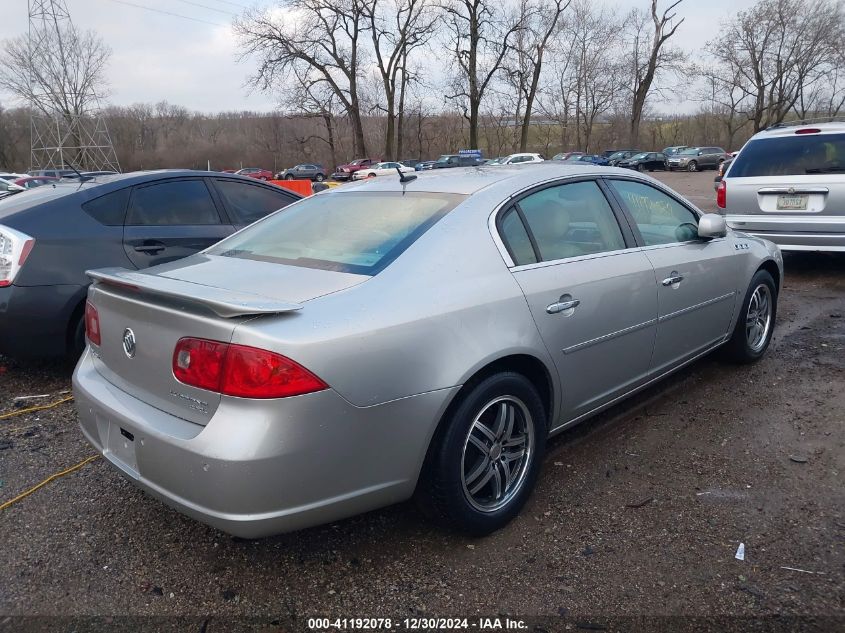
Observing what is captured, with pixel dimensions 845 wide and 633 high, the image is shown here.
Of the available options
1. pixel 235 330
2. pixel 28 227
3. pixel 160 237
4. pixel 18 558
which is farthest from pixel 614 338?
pixel 28 227

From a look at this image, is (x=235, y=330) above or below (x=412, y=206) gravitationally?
below

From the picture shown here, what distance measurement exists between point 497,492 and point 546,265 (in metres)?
1.03

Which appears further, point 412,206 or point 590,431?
point 590,431

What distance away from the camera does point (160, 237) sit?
472cm

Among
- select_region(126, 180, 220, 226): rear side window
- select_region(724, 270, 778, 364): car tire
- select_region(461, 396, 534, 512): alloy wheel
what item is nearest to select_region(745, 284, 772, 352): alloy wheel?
select_region(724, 270, 778, 364): car tire

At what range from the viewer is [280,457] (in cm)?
199

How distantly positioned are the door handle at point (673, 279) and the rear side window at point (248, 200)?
11.2 feet

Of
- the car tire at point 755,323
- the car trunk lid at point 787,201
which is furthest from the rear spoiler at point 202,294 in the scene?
the car trunk lid at point 787,201

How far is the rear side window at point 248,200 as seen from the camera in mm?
5305

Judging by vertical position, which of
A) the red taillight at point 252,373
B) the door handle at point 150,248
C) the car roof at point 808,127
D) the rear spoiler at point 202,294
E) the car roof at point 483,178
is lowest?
the red taillight at point 252,373

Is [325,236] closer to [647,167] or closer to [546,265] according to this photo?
[546,265]

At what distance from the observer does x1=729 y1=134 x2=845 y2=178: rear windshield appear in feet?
22.4

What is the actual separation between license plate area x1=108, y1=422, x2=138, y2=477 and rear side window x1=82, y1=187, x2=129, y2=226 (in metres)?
2.54

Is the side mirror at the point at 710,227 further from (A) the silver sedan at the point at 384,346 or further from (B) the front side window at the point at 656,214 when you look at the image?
(A) the silver sedan at the point at 384,346
